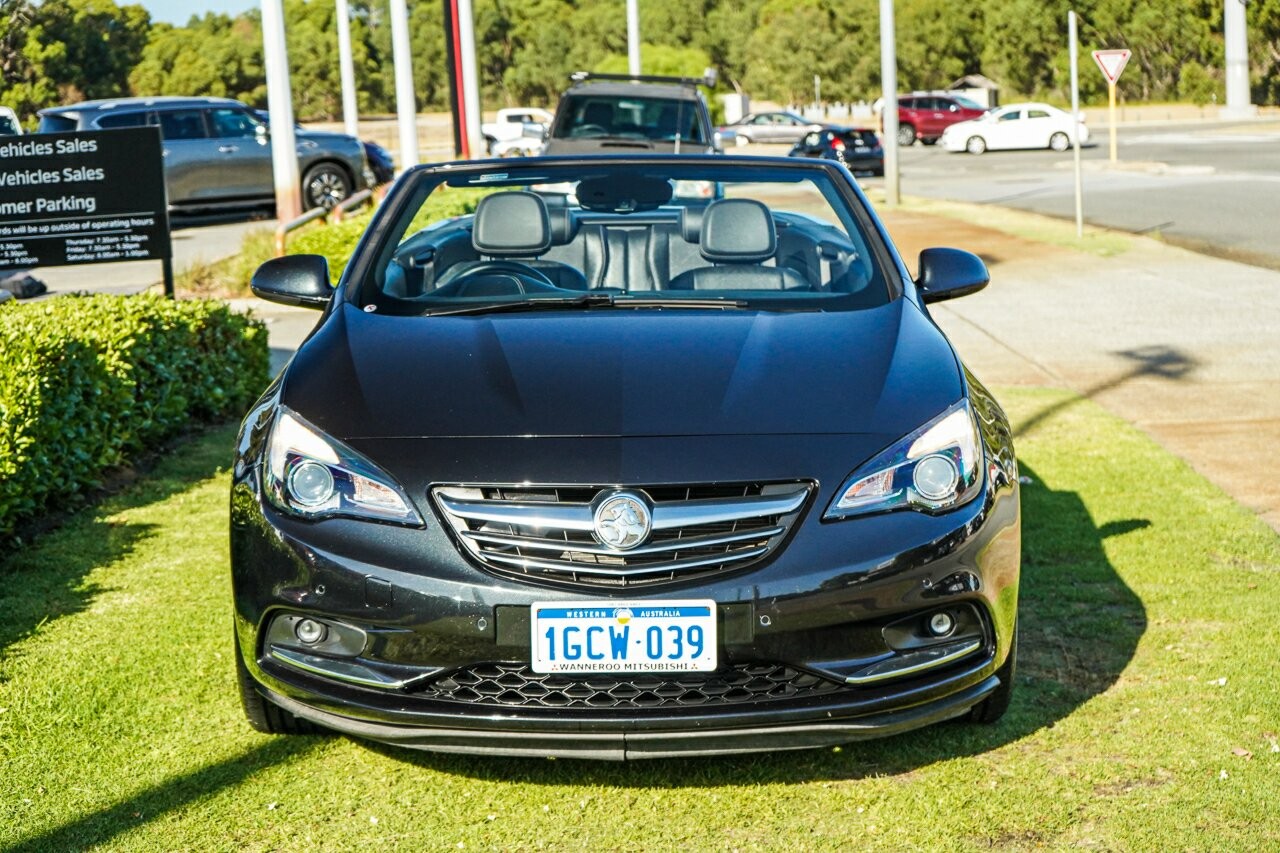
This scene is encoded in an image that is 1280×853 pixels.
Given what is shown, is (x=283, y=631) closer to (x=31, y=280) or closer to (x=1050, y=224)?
(x=31, y=280)

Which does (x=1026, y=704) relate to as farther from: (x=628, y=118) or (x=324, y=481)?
(x=628, y=118)

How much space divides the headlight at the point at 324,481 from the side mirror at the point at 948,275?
1.93 metres

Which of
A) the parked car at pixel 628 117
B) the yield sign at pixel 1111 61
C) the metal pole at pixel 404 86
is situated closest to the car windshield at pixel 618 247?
the parked car at pixel 628 117

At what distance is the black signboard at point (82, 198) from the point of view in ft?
26.9

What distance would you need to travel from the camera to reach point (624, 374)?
150 inches

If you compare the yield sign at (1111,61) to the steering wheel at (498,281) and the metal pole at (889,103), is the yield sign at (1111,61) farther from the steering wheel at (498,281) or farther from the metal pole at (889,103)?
the steering wheel at (498,281)

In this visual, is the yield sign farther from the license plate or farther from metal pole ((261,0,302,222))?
the license plate

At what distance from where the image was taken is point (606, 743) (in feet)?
11.1

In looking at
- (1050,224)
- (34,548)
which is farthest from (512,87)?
(34,548)

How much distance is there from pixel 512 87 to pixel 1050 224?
7941cm

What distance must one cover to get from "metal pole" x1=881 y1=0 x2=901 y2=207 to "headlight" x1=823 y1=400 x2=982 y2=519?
20771mm

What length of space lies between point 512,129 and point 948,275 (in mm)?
43696

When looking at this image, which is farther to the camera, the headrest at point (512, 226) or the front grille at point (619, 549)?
the headrest at point (512, 226)

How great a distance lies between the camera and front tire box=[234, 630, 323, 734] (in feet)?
12.7
